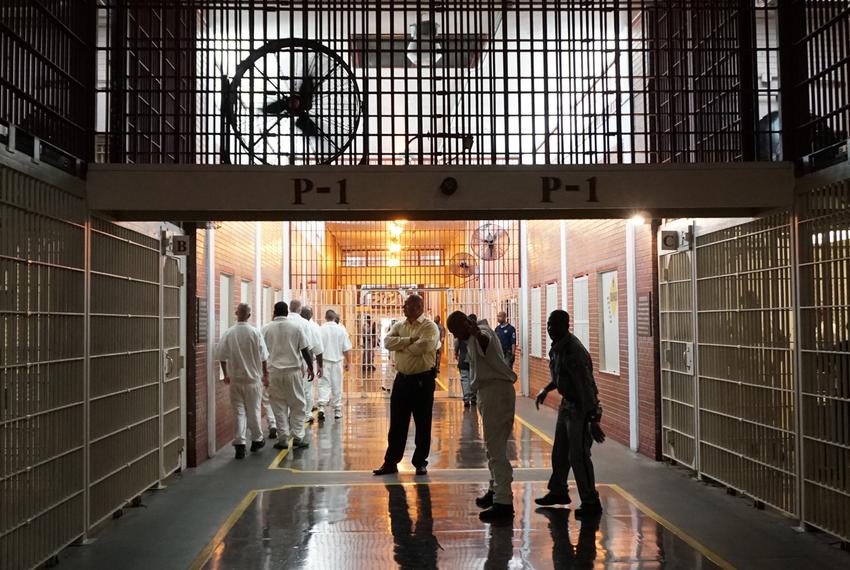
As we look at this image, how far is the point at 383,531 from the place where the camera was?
21.6 feet

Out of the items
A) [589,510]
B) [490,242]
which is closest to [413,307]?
[589,510]

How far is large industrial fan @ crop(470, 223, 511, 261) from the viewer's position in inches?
687

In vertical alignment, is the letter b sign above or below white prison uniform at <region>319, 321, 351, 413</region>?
above

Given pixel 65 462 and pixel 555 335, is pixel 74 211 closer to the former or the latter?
pixel 65 462

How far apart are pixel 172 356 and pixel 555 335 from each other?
4108 mm

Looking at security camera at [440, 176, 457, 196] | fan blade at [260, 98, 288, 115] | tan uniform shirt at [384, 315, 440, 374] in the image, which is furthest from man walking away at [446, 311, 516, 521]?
fan blade at [260, 98, 288, 115]

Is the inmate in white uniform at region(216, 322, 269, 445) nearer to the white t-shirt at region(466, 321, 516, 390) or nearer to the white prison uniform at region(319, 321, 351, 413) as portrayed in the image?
the white prison uniform at region(319, 321, 351, 413)

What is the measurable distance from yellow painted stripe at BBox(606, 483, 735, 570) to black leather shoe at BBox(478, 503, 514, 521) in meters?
1.24

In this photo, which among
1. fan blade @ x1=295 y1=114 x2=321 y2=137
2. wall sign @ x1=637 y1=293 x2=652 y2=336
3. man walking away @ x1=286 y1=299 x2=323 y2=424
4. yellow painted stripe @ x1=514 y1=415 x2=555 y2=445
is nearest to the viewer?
fan blade @ x1=295 y1=114 x2=321 y2=137

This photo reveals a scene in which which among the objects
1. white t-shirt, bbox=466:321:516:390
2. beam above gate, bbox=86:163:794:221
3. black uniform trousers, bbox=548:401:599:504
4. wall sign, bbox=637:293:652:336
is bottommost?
black uniform trousers, bbox=548:401:599:504

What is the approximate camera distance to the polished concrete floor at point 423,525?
5.79 metres

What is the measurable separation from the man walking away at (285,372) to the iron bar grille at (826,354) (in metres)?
6.27

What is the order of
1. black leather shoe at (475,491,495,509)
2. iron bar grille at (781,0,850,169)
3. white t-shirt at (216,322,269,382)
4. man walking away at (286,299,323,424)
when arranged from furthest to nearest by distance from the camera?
man walking away at (286,299,323,424) → white t-shirt at (216,322,269,382) → black leather shoe at (475,491,495,509) → iron bar grille at (781,0,850,169)

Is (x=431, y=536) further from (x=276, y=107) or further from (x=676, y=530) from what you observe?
(x=276, y=107)
